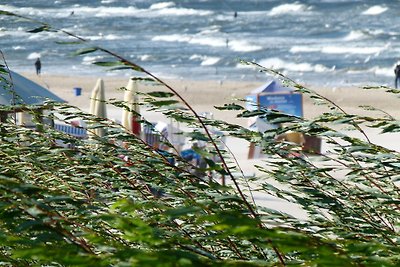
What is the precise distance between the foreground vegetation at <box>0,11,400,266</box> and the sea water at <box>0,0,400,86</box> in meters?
19.2

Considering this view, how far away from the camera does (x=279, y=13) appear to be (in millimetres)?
54469

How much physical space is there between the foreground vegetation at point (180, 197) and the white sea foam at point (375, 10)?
48.1 metres

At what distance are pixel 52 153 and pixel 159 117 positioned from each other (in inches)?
759

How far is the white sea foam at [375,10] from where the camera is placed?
51306 millimetres

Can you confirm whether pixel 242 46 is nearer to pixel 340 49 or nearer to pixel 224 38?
pixel 224 38

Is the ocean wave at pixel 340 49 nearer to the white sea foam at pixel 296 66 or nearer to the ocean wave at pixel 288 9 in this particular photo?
the white sea foam at pixel 296 66

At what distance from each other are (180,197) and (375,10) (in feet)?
164

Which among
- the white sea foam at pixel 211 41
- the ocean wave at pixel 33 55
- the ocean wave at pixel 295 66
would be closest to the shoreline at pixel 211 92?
the ocean wave at pixel 295 66

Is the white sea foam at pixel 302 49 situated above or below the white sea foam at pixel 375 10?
below

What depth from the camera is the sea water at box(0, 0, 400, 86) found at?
33.7 meters

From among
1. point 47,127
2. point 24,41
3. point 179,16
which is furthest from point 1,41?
point 47,127

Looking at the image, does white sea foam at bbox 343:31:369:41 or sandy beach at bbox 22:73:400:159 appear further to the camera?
white sea foam at bbox 343:31:369:41

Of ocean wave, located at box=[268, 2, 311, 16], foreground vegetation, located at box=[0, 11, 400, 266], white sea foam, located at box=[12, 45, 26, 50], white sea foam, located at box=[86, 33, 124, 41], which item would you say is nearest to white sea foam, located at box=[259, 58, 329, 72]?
white sea foam, located at box=[12, 45, 26, 50]

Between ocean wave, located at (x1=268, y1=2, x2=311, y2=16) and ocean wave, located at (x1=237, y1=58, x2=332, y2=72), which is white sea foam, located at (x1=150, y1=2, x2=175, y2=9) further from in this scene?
ocean wave, located at (x1=237, y1=58, x2=332, y2=72)
